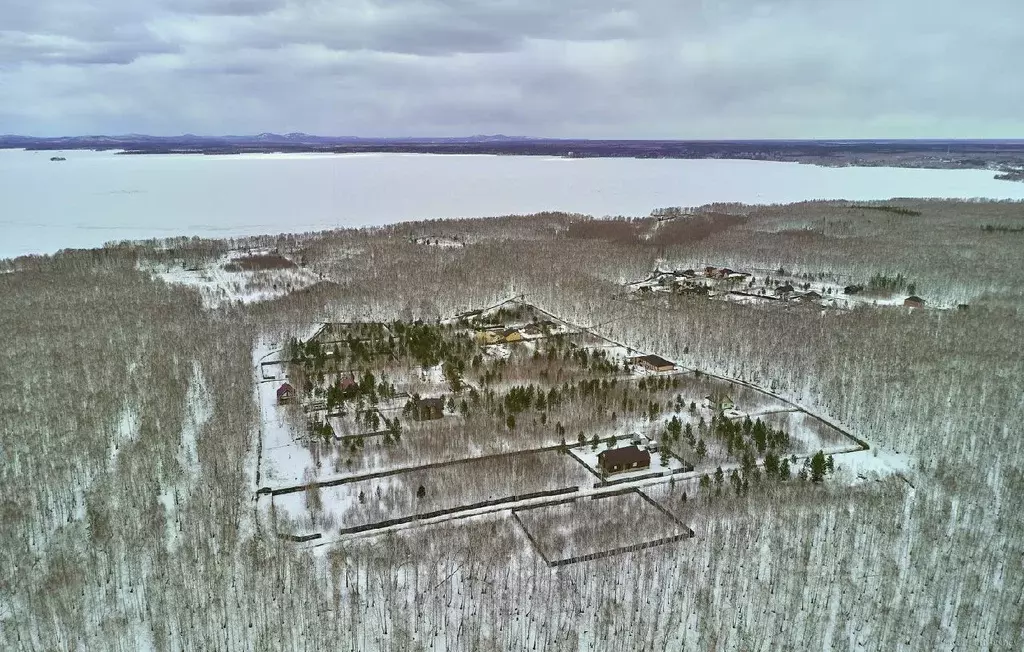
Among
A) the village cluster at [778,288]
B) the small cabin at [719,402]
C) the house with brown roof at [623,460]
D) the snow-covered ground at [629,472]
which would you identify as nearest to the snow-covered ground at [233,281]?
the village cluster at [778,288]

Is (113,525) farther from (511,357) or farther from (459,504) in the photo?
(511,357)

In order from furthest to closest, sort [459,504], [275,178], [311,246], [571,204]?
[275,178], [571,204], [311,246], [459,504]

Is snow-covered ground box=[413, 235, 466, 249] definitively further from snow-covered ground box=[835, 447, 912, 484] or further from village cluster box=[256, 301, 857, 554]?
snow-covered ground box=[835, 447, 912, 484]

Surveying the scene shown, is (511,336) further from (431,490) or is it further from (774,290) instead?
(774,290)

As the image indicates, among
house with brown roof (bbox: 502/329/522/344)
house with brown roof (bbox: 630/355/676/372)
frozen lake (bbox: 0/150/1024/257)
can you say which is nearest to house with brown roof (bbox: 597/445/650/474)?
house with brown roof (bbox: 630/355/676/372)

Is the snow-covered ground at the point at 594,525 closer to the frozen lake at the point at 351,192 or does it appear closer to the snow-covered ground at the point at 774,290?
the snow-covered ground at the point at 774,290

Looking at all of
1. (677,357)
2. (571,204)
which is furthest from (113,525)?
(571,204)
